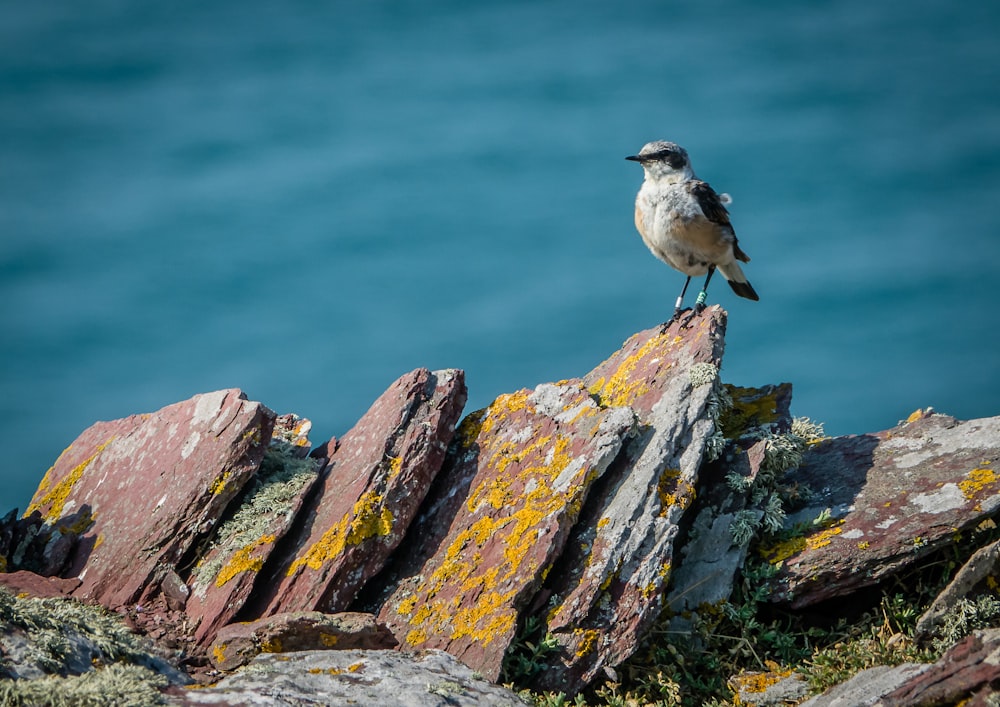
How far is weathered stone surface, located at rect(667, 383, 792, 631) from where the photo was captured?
34.8 ft

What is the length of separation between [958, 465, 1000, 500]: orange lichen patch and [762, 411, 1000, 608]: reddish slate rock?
1cm

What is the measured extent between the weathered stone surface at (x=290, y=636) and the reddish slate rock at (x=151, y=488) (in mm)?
2018

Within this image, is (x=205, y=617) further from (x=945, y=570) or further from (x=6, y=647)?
(x=945, y=570)

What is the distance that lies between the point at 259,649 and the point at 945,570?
741cm

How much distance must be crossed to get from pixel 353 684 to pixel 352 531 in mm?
2433

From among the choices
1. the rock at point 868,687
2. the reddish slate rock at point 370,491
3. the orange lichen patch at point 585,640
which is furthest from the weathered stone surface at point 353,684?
the rock at point 868,687

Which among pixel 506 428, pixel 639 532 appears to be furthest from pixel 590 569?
pixel 506 428

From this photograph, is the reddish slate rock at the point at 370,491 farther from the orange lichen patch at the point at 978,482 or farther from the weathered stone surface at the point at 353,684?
the orange lichen patch at the point at 978,482

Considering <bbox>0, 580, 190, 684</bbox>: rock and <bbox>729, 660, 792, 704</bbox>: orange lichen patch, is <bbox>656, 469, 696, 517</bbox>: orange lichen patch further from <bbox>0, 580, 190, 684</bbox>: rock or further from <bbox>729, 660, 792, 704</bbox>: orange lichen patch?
<bbox>0, 580, 190, 684</bbox>: rock

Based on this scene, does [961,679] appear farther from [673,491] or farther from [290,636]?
[290,636]

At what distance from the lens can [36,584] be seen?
1025 centimetres

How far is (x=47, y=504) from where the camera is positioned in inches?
486

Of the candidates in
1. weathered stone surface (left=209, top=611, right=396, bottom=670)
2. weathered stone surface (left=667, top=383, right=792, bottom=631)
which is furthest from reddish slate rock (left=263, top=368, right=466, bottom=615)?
weathered stone surface (left=667, top=383, right=792, bottom=631)

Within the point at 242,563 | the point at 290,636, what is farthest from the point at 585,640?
the point at 242,563
